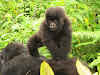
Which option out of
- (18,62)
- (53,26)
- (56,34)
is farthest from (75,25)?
(18,62)

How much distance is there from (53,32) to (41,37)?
7.4 inches

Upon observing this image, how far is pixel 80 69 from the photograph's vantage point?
119 cm

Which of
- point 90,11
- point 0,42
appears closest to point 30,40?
point 0,42

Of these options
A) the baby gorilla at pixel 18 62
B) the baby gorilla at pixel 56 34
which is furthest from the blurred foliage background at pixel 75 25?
the baby gorilla at pixel 18 62

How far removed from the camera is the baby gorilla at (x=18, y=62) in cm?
223

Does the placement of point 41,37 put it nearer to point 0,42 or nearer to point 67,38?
point 67,38

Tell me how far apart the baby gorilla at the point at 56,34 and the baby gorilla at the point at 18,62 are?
0.22 metres

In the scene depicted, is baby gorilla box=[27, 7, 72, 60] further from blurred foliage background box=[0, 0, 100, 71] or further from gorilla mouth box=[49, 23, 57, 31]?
blurred foliage background box=[0, 0, 100, 71]

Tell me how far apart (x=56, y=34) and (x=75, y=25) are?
100cm

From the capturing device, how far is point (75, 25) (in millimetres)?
3471

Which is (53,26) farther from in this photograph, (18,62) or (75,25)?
(75,25)

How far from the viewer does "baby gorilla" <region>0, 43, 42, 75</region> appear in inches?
88.0

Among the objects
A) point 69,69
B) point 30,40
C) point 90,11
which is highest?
point 90,11

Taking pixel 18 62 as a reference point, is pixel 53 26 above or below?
above
